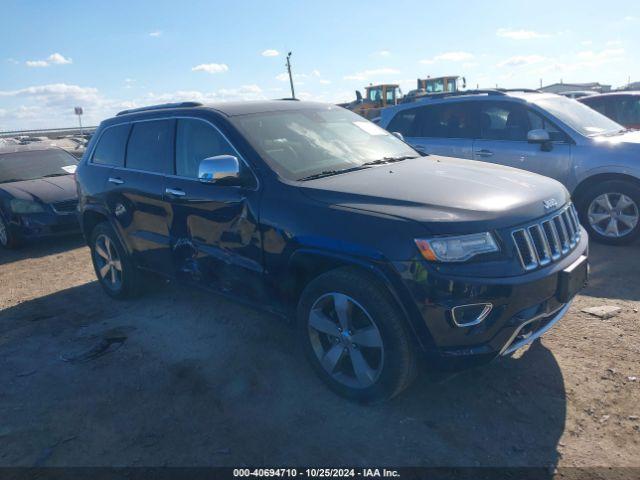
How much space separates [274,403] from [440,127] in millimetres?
5237

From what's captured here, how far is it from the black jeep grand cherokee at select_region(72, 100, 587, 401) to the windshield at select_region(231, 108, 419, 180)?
1 cm

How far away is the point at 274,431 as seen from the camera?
284cm

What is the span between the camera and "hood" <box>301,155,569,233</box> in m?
2.64

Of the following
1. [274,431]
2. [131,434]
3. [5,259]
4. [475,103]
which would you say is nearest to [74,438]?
[131,434]

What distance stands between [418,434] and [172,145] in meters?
2.94

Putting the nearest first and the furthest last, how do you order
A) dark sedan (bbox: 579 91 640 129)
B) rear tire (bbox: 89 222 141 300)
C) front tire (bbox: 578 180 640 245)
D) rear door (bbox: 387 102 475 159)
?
rear tire (bbox: 89 222 141 300)
front tire (bbox: 578 180 640 245)
rear door (bbox: 387 102 475 159)
dark sedan (bbox: 579 91 640 129)

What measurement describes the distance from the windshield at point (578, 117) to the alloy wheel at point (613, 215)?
0.86 meters

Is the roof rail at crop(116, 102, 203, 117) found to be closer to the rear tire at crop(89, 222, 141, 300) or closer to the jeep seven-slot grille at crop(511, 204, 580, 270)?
the rear tire at crop(89, 222, 141, 300)

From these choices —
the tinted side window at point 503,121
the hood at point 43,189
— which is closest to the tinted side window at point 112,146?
the hood at point 43,189

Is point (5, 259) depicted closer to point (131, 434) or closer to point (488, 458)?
point (131, 434)

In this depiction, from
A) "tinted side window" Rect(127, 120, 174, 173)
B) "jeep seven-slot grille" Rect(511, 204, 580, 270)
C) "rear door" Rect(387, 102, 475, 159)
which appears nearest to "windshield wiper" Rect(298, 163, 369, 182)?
"jeep seven-slot grille" Rect(511, 204, 580, 270)

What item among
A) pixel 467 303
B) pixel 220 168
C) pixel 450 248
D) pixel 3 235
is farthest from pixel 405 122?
pixel 3 235

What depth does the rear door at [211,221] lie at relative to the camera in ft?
11.1

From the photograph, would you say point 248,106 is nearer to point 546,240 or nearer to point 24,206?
point 546,240
